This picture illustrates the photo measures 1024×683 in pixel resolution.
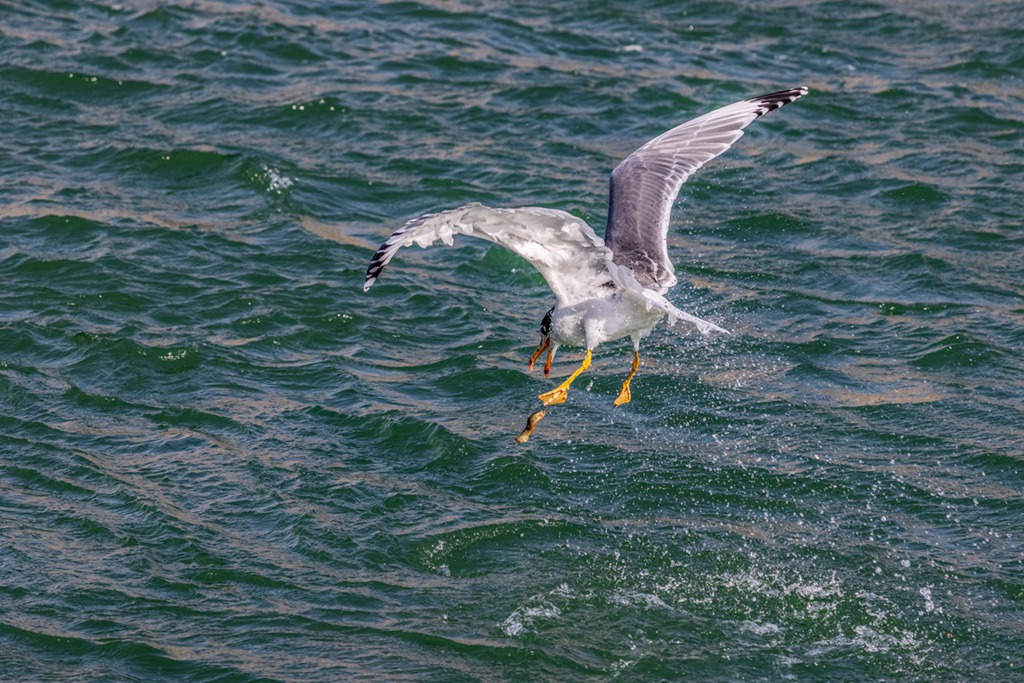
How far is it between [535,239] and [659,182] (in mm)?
1979

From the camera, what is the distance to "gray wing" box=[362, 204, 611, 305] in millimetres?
7734

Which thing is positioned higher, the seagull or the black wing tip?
the black wing tip

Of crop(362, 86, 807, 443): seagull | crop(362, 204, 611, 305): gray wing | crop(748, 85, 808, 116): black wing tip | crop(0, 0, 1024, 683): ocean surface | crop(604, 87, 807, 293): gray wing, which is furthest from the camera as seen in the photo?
crop(748, 85, 808, 116): black wing tip

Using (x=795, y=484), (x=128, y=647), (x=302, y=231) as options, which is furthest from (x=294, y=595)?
(x=302, y=231)

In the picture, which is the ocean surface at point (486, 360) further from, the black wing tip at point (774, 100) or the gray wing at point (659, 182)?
the black wing tip at point (774, 100)

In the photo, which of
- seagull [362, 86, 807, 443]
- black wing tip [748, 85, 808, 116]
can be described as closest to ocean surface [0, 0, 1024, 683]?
seagull [362, 86, 807, 443]

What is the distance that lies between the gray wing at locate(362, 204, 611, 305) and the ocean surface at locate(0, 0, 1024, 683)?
2.05m

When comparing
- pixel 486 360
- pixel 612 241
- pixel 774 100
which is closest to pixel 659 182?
pixel 612 241

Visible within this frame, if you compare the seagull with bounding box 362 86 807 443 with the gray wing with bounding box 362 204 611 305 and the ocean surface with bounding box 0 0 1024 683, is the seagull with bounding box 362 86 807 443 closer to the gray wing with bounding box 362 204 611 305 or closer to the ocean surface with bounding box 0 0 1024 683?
the gray wing with bounding box 362 204 611 305

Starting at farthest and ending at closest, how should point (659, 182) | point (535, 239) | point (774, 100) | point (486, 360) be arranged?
point (486, 360), point (774, 100), point (659, 182), point (535, 239)

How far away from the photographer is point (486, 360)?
1255 cm

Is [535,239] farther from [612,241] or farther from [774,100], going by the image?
[774,100]

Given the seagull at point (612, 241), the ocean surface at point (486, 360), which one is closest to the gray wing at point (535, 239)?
the seagull at point (612, 241)

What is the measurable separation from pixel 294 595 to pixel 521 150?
831cm
